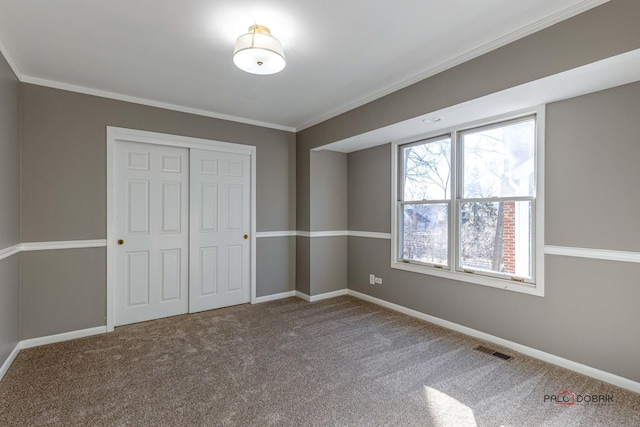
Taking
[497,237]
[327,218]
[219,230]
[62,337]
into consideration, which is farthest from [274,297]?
[497,237]

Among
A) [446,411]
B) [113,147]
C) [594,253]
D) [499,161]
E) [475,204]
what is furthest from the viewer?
[113,147]

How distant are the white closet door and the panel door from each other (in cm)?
12

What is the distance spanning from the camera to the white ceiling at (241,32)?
77.7 inches

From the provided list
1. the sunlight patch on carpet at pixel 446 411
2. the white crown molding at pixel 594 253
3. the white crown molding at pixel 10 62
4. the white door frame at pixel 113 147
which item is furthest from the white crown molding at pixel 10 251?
the white crown molding at pixel 594 253

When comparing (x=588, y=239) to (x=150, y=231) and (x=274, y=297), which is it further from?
(x=150, y=231)

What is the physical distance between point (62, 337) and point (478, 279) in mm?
4172

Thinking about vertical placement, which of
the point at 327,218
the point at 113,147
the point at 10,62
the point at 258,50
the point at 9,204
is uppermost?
the point at 10,62

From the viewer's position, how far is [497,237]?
9.93ft

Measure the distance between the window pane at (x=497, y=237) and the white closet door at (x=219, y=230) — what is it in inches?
109

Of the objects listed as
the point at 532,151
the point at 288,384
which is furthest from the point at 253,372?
the point at 532,151

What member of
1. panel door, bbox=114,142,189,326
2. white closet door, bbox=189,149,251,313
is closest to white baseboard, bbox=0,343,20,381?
panel door, bbox=114,142,189,326

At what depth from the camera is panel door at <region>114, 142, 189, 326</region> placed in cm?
347

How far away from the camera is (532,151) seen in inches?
109

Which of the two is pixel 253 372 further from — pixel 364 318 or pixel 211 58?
pixel 211 58
